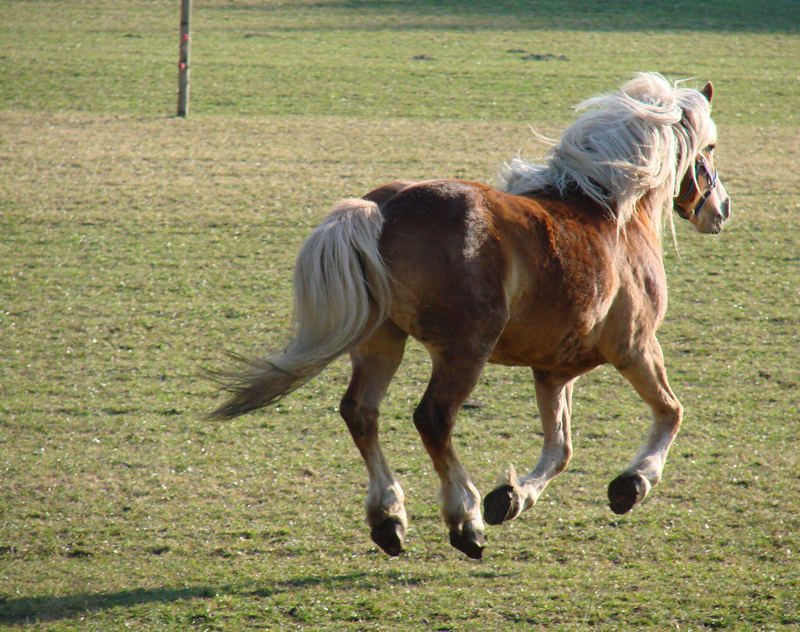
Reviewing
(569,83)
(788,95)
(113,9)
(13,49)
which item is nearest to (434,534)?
(569,83)

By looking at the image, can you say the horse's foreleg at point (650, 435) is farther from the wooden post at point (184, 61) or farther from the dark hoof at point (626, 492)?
the wooden post at point (184, 61)

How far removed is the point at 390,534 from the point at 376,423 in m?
0.38

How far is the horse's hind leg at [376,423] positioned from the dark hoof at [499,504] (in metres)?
0.43

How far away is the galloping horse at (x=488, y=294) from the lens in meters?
2.94

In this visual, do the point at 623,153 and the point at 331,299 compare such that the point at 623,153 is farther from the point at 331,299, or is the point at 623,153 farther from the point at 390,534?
the point at 390,534

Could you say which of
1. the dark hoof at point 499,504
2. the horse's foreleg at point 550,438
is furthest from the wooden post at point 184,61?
the dark hoof at point 499,504

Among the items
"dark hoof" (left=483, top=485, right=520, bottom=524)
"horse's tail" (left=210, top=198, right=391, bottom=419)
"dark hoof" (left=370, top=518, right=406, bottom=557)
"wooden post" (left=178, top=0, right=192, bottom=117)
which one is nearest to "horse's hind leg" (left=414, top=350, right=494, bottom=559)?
"dark hoof" (left=370, top=518, right=406, bottom=557)

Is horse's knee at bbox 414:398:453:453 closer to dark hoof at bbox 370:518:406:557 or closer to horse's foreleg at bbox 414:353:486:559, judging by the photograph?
horse's foreleg at bbox 414:353:486:559

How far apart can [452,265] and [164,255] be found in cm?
541

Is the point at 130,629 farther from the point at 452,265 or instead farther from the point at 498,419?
the point at 498,419

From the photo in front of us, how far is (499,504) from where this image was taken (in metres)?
3.46

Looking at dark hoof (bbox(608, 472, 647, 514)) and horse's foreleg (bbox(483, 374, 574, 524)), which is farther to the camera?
horse's foreleg (bbox(483, 374, 574, 524))

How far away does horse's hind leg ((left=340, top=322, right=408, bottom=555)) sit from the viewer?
10.2 feet

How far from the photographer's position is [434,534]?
4121 millimetres
